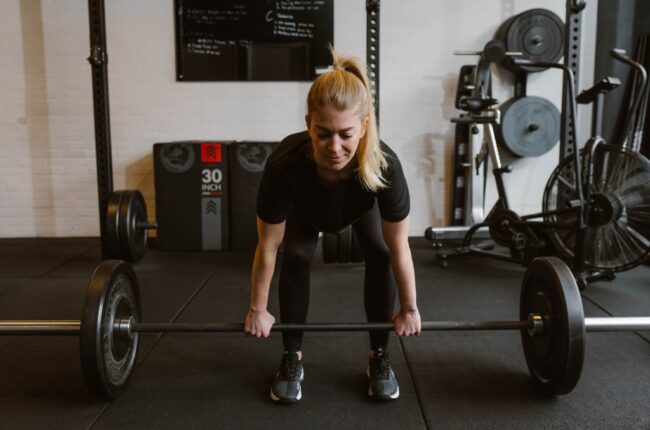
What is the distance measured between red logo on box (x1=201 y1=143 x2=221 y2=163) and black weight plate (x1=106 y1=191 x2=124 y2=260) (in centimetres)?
59

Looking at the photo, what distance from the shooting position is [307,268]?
1.48 meters

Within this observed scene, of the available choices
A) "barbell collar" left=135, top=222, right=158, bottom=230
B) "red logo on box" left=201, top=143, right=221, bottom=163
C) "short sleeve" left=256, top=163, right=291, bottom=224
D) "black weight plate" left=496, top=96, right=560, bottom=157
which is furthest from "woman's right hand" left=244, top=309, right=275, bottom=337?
"black weight plate" left=496, top=96, right=560, bottom=157

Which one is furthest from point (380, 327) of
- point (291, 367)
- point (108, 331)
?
point (108, 331)

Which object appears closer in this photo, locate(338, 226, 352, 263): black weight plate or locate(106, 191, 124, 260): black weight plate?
locate(338, 226, 352, 263): black weight plate

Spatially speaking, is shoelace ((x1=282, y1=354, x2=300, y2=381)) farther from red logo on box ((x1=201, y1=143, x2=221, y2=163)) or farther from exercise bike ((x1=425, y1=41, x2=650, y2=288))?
red logo on box ((x1=201, y1=143, x2=221, y2=163))

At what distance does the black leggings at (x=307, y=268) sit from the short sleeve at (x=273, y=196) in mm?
126

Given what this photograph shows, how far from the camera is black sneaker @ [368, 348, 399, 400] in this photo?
57.7 inches

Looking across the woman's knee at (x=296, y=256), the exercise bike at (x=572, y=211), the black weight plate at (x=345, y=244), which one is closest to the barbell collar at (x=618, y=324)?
the woman's knee at (x=296, y=256)

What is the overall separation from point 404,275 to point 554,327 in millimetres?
424

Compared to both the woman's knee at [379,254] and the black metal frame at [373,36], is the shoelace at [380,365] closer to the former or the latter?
the woman's knee at [379,254]

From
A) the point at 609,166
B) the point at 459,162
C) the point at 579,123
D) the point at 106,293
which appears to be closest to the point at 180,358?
the point at 106,293

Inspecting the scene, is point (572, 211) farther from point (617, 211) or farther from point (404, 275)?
point (404, 275)

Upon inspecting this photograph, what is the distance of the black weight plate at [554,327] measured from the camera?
1.33m

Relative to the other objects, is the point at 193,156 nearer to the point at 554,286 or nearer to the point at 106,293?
the point at 106,293
